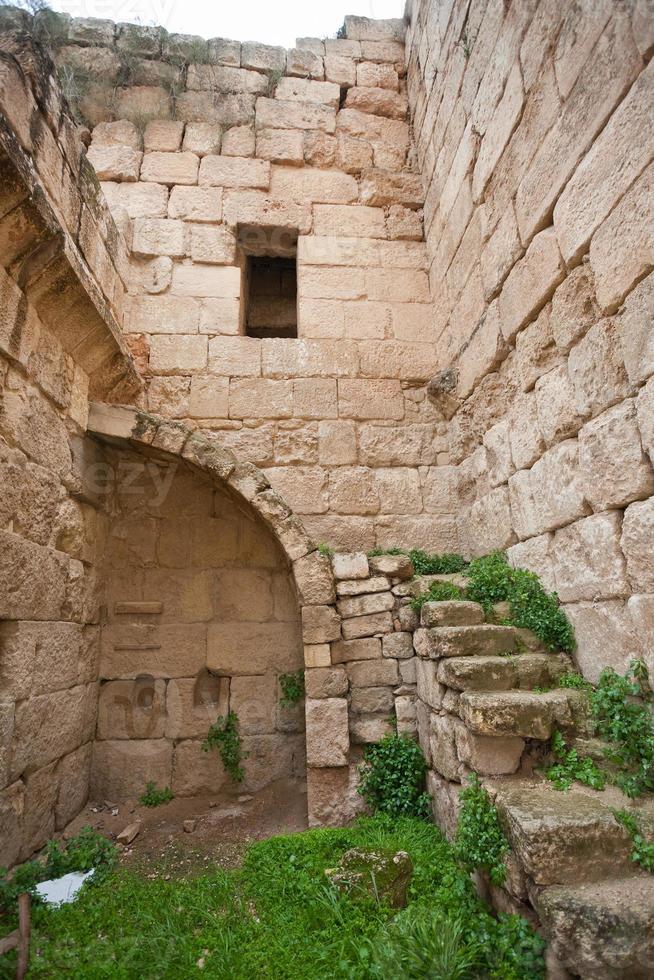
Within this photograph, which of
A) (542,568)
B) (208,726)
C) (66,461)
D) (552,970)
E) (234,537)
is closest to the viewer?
(552,970)

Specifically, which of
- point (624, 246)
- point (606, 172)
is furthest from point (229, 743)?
point (606, 172)

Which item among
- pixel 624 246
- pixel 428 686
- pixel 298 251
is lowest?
pixel 428 686

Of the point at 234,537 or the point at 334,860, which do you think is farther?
the point at 234,537

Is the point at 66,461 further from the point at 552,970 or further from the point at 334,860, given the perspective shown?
the point at 552,970

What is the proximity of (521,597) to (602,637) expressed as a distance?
0.62 metres

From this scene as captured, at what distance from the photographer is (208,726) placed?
4.20 meters

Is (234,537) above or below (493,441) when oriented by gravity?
Result: below

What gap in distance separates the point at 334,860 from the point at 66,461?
2901 millimetres

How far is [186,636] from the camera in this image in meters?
4.35

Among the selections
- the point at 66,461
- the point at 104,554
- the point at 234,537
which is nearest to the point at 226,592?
the point at 234,537

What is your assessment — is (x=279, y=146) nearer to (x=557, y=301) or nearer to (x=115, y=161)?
(x=115, y=161)

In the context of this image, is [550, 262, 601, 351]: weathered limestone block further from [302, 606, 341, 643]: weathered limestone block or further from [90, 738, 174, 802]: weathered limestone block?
[90, 738, 174, 802]: weathered limestone block

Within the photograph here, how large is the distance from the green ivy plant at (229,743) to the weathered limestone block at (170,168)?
5.02 m

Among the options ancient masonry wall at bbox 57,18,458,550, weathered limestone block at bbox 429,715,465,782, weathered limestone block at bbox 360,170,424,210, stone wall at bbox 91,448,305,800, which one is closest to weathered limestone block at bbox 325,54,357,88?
ancient masonry wall at bbox 57,18,458,550
